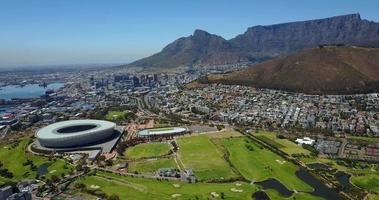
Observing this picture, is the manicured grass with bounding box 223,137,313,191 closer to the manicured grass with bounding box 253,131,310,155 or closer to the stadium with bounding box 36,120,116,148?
the manicured grass with bounding box 253,131,310,155

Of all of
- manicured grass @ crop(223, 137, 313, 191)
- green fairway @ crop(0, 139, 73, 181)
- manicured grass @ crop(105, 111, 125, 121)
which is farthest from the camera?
manicured grass @ crop(105, 111, 125, 121)

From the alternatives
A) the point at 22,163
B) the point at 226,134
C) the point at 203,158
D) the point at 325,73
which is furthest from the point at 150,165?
the point at 325,73

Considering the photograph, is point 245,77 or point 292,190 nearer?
point 292,190

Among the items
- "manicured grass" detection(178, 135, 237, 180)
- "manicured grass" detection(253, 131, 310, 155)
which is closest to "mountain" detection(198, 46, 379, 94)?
"manicured grass" detection(253, 131, 310, 155)

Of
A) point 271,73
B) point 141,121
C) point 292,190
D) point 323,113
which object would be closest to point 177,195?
point 292,190

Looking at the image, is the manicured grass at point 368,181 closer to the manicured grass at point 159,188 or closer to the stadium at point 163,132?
the manicured grass at point 159,188

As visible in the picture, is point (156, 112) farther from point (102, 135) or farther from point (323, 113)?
point (323, 113)

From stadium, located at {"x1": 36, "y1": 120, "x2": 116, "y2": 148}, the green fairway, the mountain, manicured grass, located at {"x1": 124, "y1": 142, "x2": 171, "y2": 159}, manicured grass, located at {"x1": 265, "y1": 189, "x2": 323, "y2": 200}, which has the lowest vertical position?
the green fairway
